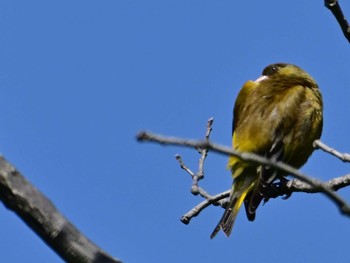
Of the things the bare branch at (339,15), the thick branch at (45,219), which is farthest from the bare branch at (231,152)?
the bare branch at (339,15)

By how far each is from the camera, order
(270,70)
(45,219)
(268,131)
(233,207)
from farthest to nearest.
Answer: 1. (270,70)
2. (268,131)
3. (233,207)
4. (45,219)

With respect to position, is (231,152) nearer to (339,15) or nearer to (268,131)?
(339,15)

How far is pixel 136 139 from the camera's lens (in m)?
2.25

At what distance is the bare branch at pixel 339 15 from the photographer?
11.9 feet

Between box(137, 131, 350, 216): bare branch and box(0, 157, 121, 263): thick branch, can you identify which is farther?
box(137, 131, 350, 216): bare branch

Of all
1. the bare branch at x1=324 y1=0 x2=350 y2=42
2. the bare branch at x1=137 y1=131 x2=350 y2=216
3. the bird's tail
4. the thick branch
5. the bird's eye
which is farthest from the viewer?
the bird's eye

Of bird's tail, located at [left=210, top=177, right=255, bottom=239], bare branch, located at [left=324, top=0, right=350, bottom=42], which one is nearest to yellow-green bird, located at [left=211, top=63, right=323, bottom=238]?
bird's tail, located at [left=210, top=177, right=255, bottom=239]

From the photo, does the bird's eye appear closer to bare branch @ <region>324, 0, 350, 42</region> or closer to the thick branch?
bare branch @ <region>324, 0, 350, 42</region>

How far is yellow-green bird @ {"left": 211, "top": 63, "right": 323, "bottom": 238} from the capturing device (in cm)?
595

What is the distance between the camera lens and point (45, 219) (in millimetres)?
1979

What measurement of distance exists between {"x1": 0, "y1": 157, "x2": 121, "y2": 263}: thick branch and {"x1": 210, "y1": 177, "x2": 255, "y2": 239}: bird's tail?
3.76 metres

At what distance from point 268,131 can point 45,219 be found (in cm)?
446

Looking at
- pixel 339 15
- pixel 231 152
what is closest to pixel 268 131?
pixel 339 15

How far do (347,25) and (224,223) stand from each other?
242 centimetres
